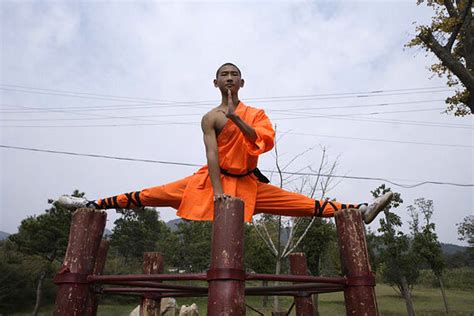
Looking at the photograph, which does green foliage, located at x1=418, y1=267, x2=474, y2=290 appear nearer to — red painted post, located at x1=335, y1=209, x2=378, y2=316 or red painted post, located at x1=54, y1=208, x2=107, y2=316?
red painted post, located at x1=335, y1=209, x2=378, y2=316

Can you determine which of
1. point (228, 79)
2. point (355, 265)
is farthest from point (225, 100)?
point (355, 265)

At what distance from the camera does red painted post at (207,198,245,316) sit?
6.63 feet

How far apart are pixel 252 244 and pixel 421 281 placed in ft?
58.8

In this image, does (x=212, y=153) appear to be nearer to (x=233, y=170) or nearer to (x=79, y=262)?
(x=233, y=170)

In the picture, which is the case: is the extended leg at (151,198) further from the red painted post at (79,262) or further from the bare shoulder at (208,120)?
the bare shoulder at (208,120)

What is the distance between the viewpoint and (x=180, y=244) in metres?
31.5

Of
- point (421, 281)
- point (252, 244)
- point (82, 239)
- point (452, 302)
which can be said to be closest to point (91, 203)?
point (82, 239)

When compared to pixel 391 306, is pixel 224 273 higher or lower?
higher

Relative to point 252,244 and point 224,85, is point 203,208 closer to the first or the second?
point 224,85

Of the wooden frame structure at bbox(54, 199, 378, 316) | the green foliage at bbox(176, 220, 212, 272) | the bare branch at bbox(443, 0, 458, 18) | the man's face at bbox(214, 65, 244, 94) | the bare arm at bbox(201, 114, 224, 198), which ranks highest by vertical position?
the bare branch at bbox(443, 0, 458, 18)

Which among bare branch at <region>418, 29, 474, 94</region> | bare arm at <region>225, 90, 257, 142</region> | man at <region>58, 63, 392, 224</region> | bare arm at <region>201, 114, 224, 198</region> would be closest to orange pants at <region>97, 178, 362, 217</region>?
man at <region>58, 63, 392, 224</region>

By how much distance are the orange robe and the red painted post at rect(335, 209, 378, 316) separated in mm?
702

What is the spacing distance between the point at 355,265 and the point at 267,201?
2.62ft

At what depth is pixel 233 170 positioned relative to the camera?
2893 millimetres
